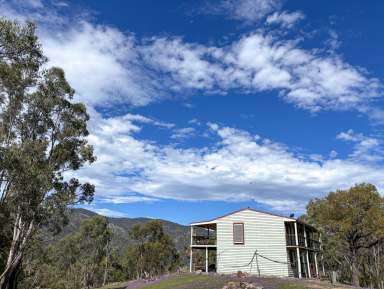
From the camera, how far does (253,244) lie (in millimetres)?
34781

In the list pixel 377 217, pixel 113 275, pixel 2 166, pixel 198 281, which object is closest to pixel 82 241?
pixel 113 275

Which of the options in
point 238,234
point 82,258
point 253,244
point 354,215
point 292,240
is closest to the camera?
point 253,244

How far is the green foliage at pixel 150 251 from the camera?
224ft

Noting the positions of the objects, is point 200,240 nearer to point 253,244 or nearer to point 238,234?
point 238,234

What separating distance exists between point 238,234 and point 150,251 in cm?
3664

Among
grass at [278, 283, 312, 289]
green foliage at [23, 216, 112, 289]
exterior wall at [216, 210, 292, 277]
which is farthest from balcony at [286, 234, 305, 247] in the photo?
green foliage at [23, 216, 112, 289]

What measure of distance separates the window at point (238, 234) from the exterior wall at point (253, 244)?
293 millimetres

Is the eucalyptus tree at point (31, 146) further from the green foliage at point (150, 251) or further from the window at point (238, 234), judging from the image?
the green foliage at point (150, 251)

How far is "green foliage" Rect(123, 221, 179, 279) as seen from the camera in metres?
68.2

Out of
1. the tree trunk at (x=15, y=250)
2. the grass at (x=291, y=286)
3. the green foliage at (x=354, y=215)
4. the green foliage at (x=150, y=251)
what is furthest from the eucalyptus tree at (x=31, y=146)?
the green foliage at (x=150, y=251)

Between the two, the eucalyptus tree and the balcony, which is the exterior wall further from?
the eucalyptus tree

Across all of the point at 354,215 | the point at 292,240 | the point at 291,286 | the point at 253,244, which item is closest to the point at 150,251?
the point at 253,244

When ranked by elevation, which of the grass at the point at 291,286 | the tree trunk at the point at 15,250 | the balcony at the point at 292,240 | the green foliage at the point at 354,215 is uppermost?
the green foliage at the point at 354,215

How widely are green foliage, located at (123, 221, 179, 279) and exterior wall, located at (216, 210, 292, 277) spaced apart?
34.7 m
